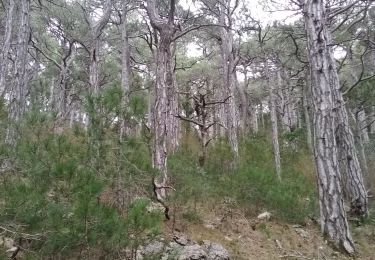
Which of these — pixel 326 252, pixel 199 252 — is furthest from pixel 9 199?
pixel 326 252

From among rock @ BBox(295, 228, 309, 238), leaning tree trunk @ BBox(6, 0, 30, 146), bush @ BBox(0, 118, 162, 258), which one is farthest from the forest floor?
leaning tree trunk @ BBox(6, 0, 30, 146)

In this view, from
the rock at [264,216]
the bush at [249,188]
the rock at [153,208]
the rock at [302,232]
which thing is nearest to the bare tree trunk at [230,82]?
the bush at [249,188]

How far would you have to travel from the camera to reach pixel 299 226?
20.1 feet

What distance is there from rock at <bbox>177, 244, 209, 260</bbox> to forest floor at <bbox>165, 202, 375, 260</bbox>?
0.49 meters

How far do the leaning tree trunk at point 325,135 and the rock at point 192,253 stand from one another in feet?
6.98

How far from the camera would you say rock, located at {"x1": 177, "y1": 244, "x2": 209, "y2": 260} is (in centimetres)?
404

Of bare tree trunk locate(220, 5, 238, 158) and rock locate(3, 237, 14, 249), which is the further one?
bare tree trunk locate(220, 5, 238, 158)

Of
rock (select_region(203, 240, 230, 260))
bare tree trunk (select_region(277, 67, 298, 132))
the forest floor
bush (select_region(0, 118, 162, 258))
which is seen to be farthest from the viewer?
bare tree trunk (select_region(277, 67, 298, 132))

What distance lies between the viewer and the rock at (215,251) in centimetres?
431

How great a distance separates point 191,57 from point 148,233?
16.5 meters

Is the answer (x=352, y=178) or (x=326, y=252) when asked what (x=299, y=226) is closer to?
(x=326, y=252)

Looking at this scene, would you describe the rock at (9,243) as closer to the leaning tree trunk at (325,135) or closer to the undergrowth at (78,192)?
the undergrowth at (78,192)

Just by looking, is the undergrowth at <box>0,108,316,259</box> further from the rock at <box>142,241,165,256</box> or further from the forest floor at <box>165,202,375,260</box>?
the forest floor at <box>165,202,375,260</box>

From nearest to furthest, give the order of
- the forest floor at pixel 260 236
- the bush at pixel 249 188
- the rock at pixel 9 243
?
the rock at pixel 9 243
the forest floor at pixel 260 236
the bush at pixel 249 188
